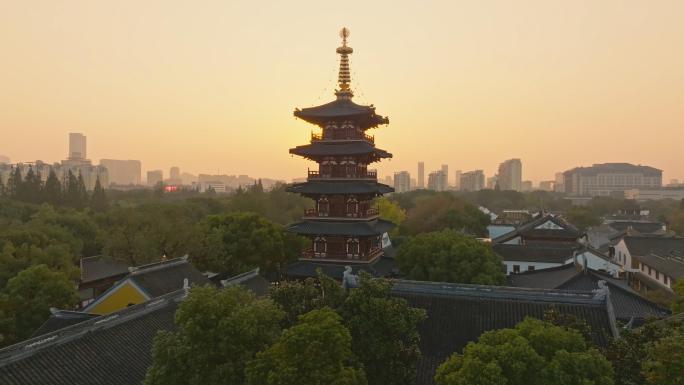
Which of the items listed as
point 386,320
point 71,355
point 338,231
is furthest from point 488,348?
point 338,231

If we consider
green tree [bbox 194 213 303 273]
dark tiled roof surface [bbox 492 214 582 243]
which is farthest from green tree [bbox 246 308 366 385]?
dark tiled roof surface [bbox 492 214 582 243]

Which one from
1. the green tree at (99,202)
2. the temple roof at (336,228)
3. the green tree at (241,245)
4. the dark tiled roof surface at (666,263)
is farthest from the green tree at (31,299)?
the green tree at (99,202)

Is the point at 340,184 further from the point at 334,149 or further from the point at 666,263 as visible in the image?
the point at 666,263

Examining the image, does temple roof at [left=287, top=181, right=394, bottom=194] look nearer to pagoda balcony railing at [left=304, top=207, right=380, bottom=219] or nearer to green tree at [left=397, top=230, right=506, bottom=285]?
pagoda balcony railing at [left=304, top=207, right=380, bottom=219]

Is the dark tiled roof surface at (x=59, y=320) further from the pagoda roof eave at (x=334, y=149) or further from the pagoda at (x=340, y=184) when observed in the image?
the pagoda roof eave at (x=334, y=149)

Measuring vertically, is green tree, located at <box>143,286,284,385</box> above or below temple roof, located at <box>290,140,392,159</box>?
below

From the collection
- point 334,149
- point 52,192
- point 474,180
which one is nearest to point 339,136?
point 334,149

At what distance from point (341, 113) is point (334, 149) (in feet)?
7.11

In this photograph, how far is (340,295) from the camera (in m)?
11.6

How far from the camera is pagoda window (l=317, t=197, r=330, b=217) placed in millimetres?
28578

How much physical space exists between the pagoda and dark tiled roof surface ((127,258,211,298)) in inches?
265

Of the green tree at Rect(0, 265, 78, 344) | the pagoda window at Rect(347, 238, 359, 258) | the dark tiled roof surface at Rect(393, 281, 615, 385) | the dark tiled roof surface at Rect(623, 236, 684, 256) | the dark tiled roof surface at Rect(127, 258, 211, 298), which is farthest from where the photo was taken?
the dark tiled roof surface at Rect(623, 236, 684, 256)

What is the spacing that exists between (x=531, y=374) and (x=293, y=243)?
29361 mm

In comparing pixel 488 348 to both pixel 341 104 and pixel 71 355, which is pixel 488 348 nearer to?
pixel 71 355
